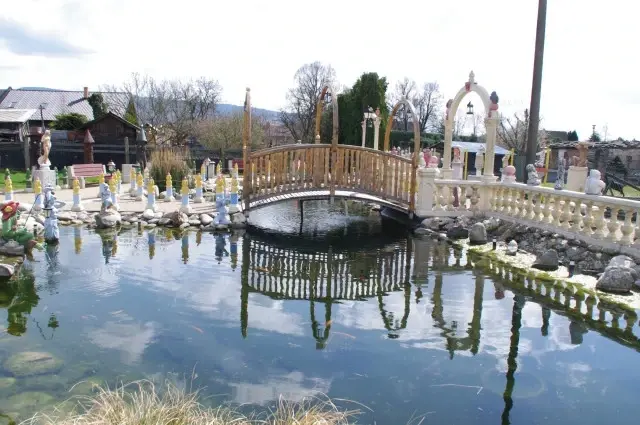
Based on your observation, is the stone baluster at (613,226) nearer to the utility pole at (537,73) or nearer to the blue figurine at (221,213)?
the utility pole at (537,73)

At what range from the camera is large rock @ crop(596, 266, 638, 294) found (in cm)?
798

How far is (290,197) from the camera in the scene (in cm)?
1337

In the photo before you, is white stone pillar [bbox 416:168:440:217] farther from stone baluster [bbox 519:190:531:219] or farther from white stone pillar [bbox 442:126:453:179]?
stone baluster [bbox 519:190:531:219]

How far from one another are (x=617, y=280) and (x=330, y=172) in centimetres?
716

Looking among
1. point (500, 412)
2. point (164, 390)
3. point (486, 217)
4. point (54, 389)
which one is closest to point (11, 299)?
point (54, 389)

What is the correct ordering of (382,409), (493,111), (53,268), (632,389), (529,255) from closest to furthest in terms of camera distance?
(382,409)
(632,389)
(53,268)
(529,255)
(493,111)

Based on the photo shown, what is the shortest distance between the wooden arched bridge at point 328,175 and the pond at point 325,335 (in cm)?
335

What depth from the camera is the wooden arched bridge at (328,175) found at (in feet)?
43.3

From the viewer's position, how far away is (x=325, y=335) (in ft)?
20.8

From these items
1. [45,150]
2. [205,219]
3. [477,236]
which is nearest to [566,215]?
[477,236]

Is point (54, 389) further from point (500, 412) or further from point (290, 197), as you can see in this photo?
point (290, 197)

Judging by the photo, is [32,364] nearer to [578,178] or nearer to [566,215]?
[566,215]

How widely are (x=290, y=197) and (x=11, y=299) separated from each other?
23.6 ft

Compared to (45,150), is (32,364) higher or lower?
lower
